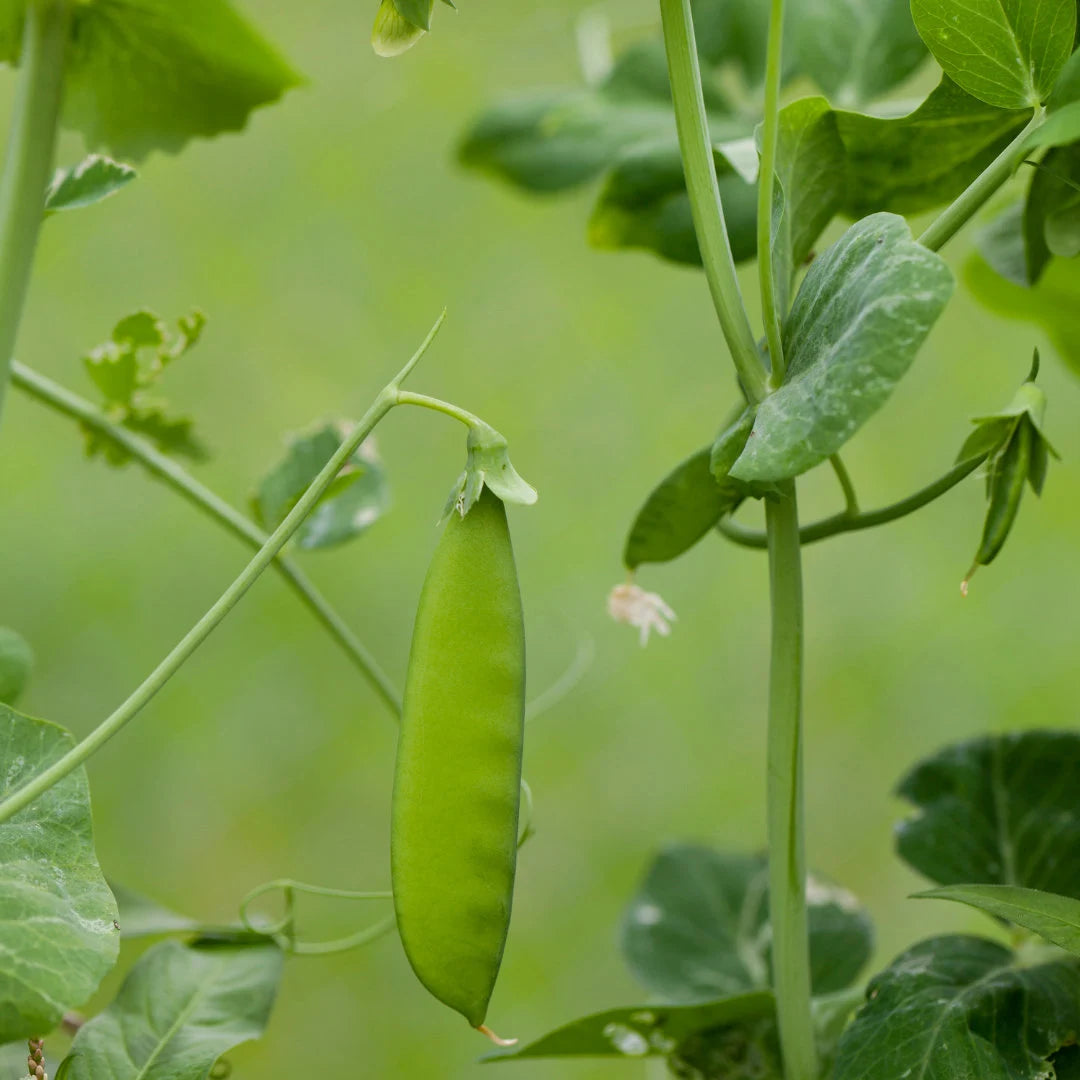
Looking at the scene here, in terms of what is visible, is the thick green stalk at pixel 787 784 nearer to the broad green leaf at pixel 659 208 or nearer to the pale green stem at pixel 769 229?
the pale green stem at pixel 769 229

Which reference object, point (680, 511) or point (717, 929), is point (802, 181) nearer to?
point (680, 511)

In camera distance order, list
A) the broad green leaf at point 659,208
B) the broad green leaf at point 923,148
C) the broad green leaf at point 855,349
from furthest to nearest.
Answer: the broad green leaf at point 659,208 < the broad green leaf at point 923,148 < the broad green leaf at point 855,349

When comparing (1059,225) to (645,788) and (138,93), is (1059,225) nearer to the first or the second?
(138,93)

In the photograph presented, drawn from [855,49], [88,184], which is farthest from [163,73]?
[855,49]

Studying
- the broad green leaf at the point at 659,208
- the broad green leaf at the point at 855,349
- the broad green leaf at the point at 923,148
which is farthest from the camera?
the broad green leaf at the point at 659,208

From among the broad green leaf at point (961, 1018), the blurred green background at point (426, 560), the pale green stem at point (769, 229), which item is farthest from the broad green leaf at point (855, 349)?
the blurred green background at point (426, 560)

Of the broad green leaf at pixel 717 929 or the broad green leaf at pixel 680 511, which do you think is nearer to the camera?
the broad green leaf at pixel 680 511
